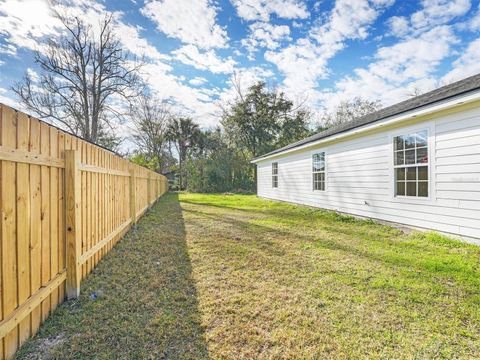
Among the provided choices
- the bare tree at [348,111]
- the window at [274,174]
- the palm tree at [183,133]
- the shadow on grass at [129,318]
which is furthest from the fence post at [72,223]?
the bare tree at [348,111]

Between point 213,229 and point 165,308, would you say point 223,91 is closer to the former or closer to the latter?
point 213,229

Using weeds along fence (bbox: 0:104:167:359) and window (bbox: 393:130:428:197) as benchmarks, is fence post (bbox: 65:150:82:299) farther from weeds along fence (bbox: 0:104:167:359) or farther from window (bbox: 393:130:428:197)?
window (bbox: 393:130:428:197)

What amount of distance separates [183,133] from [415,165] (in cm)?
2408

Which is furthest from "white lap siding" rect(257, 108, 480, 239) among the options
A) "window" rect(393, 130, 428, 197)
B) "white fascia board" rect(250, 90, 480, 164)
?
"white fascia board" rect(250, 90, 480, 164)

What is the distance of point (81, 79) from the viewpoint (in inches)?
623

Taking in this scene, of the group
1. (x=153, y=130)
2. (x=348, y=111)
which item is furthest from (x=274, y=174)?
(x=153, y=130)

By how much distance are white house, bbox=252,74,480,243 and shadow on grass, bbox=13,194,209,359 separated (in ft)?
15.4

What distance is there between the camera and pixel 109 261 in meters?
3.50

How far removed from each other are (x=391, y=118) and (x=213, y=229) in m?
4.73

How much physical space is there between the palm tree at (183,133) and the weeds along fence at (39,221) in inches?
956

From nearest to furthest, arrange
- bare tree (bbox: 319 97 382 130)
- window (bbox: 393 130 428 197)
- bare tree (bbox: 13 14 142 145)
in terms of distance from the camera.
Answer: window (bbox: 393 130 428 197) < bare tree (bbox: 13 14 142 145) < bare tree (bbox: 319 97 382 130)

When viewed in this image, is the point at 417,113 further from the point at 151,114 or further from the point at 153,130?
the point at 151,114

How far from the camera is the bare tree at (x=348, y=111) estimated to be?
2486cm

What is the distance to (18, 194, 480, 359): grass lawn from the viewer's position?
1.73m
